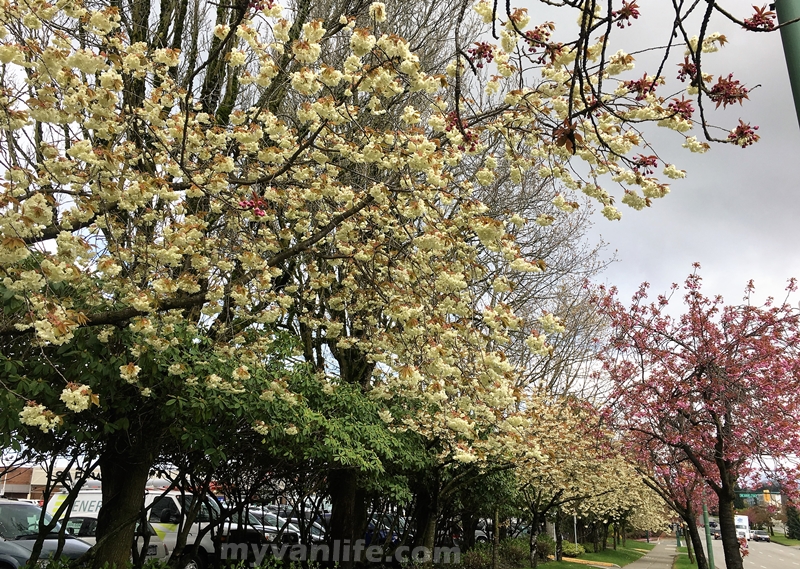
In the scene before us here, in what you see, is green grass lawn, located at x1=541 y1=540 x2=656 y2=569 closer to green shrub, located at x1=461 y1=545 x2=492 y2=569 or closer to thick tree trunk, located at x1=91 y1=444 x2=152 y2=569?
green shrub, located at x1=461 y1=545 x2=492 y2=569

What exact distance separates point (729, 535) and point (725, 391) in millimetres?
2608

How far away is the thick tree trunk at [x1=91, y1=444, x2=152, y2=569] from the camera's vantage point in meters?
7.09

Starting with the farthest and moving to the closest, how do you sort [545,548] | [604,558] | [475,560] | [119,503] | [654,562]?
[604,558] < [654,562] < [545,548] < [475,560] < [119,503]

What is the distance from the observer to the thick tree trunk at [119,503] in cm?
709

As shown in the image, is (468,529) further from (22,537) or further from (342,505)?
(22,537)

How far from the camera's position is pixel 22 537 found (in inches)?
390

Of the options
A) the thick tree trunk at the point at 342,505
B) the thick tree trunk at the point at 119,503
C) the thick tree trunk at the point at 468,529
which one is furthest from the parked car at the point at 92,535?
the thick tree trunk at the point at 468,529

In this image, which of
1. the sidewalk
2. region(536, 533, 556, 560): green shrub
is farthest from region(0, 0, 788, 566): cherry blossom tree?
the sidewalk

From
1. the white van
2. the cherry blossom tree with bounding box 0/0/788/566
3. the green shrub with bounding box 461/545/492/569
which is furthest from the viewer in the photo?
the green shrub with bounding box 461/545/492/569

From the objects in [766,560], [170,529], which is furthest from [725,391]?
[766,560]

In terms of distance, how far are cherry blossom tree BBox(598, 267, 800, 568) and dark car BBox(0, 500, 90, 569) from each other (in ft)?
32.8

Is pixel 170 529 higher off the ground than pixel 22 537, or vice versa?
pixel 170 529

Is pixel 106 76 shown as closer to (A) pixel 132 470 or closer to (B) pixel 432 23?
(A) pixel 132 470

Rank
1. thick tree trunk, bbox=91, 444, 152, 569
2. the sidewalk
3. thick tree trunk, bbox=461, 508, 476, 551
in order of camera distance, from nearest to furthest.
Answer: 1. thick tree trunk, bbox=91, 444, 152, 569
2. thick tree trunk, bbox=461, 508, 476, 551
3. the sidewalk
